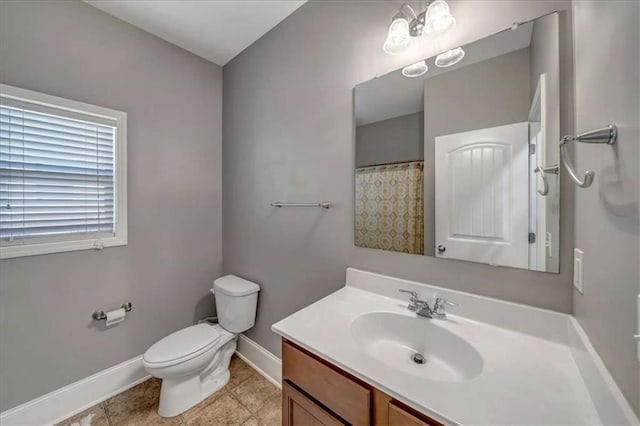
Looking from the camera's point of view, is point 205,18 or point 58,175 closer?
point 58,175

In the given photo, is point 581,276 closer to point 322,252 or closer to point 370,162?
point 370,162

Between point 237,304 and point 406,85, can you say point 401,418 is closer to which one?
point 406,85

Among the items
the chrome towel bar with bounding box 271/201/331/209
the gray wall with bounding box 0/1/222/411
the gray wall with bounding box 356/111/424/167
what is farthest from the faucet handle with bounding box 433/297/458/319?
the gray wall with bounding box 0/1/222/411

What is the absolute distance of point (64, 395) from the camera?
148 cm

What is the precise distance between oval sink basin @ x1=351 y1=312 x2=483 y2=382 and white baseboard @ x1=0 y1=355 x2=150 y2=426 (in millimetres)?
1822

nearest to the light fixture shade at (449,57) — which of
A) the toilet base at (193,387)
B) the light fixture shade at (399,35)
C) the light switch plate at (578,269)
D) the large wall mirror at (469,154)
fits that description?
the large wall mirror at (469,154)

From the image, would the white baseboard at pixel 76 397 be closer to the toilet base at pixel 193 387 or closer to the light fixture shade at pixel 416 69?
the toilet base at pixel 193 387

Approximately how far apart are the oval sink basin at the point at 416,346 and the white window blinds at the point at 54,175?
182 centimetres

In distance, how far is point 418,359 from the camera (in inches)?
37.9

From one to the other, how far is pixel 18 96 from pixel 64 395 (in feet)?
5.81

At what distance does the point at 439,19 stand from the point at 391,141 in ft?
1.66

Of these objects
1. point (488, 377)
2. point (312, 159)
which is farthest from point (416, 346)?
point (312, 159)

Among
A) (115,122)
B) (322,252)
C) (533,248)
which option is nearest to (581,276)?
(533,248)

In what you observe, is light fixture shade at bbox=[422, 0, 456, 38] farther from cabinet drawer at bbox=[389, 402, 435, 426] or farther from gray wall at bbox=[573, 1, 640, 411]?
cabinet drawer at bbox=[389, 402, 435, 426]
